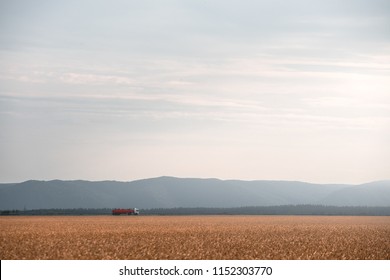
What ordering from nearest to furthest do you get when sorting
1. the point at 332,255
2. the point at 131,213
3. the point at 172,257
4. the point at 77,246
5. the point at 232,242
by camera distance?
the point at 172,257 → the point at 332,255 → the point at 77,246 → the point at 232,242 → the point at 131,213

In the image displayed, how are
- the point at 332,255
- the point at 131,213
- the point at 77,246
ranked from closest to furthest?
the point at 332,255
the point at 77,246
the point at 131,213

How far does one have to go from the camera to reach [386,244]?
38969 mm

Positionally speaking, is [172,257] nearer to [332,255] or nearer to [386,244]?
[332,255]

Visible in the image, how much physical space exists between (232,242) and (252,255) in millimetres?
7273

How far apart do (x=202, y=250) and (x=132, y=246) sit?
15.3ft

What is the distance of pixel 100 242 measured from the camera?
1507 inches

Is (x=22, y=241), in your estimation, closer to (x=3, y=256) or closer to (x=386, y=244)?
(x=3, y=256)

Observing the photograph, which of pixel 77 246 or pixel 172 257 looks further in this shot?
pixel 77 246

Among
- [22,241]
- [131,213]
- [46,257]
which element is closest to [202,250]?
[46,257]

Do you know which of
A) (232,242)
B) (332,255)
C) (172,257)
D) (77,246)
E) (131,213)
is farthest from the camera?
(131,213)

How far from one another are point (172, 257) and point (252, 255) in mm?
3956

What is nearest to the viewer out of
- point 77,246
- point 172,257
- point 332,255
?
point 172,257

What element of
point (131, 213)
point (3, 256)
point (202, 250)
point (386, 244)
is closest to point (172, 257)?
point (202, 250)

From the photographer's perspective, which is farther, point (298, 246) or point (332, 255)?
point (298, 246)
